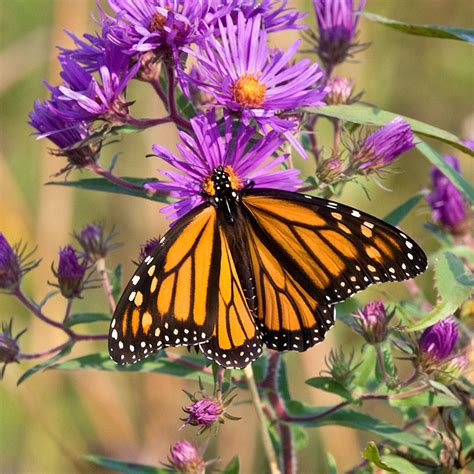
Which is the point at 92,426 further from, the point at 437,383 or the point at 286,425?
the point at 437,383

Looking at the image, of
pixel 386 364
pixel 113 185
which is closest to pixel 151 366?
pixel 113 185

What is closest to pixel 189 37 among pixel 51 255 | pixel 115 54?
pixel 115 54

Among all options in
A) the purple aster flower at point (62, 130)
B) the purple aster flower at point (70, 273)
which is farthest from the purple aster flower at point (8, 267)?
the purple aster flower at point (62, 130)

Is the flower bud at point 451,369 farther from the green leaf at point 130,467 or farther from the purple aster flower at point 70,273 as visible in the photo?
the purple aster flower at point 70,273

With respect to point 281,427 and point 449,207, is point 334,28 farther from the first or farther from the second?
point 281,427

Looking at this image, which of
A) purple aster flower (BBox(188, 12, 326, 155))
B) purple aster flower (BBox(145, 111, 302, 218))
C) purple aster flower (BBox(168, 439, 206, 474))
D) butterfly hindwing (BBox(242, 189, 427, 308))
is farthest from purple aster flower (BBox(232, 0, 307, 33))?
purple aster flower (BBox(168, 439, 206, 474))

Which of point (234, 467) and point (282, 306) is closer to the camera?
point (282, 306)
